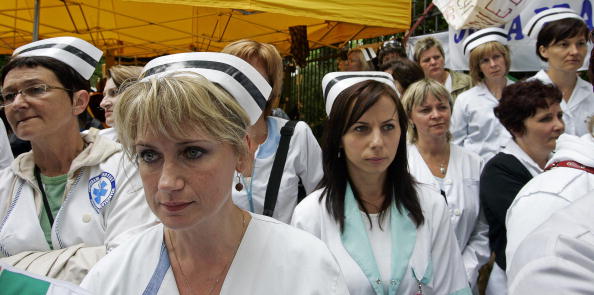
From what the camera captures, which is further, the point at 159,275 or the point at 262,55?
the point at 262,55

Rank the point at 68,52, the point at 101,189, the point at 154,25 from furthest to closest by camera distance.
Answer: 1. the point at 154,25
2. the point at 68,52
3. the point at 101,189

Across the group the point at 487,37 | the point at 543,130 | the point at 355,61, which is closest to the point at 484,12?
the point at 487,37

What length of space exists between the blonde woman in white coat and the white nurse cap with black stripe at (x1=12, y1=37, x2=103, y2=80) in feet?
6.81

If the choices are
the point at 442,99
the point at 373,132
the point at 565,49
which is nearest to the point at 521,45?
the point at 565,49

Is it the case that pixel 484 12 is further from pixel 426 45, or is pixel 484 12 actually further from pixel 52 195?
pixel 52 195

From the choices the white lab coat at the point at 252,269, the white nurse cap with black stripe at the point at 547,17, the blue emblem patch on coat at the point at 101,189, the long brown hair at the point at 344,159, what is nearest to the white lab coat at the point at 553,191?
the long brown hair at the point at 344,159

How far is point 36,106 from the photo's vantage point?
2391 mm

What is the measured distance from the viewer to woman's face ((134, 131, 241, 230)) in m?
1.48

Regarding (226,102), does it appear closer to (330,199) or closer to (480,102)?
(330,199)

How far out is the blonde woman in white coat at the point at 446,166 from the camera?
3.16 m

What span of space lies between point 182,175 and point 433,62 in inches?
173

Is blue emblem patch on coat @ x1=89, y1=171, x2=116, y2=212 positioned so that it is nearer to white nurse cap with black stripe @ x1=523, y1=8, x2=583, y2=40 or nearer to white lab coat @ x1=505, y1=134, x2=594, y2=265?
white lab coat @ x1=505, y1=134, x2=594, y2=265

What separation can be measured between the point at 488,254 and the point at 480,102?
1800mm

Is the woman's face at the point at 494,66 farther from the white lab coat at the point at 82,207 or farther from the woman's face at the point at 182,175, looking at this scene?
the woman's face at the point at 182,175
